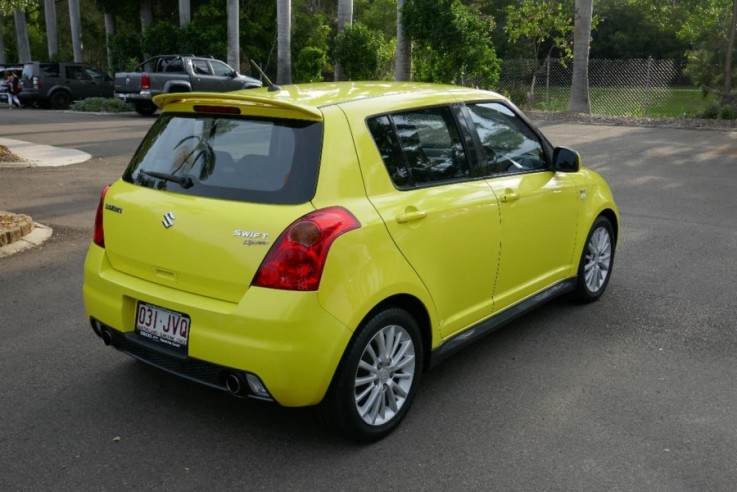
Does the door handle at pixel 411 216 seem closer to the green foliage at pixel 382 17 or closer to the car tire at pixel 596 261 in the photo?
the car tire at pixel 596 261

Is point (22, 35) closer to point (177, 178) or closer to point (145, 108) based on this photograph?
point (145, 108)

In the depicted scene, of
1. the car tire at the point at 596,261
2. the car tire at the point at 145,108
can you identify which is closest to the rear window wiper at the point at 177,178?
the car tire at the point at 596,261

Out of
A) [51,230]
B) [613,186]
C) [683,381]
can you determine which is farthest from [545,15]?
[683,381]

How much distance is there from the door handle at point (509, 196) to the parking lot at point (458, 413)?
41.8 inches

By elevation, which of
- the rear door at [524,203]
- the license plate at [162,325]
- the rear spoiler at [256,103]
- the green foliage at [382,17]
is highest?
the green foliage at [382,17]

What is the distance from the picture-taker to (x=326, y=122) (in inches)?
146

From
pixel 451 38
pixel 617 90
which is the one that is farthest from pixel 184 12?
pixel 617 90

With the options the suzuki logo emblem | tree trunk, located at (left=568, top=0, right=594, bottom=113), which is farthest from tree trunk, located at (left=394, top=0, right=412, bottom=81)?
the suzuki logo emblem

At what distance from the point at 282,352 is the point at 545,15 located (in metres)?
23.8

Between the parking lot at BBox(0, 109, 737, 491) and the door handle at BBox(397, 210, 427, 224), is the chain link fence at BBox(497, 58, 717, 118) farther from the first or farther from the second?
the door handle at BBox(397, 210, 427, 224)

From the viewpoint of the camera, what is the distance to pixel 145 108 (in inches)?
981

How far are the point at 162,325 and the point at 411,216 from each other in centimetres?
136

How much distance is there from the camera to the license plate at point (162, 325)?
364 cm

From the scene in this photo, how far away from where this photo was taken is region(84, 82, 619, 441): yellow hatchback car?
345cm
